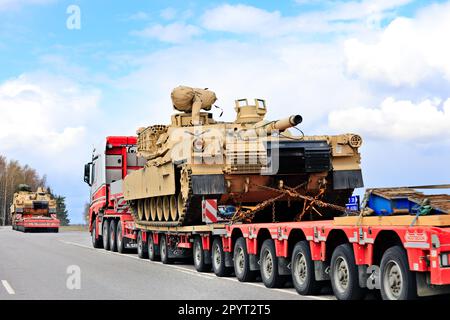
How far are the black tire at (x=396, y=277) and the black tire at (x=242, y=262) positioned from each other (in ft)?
16.4

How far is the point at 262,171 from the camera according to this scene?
17.5 m

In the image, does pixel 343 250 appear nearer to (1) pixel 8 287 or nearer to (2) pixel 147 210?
(1) pixel 8 287

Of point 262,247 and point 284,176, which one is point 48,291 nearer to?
point 262,247

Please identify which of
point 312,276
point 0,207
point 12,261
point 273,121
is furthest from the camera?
point 0,207

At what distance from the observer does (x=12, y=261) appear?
829 inches

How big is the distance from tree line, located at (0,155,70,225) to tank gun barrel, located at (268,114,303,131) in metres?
88.8

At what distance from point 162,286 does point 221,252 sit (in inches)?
98.2

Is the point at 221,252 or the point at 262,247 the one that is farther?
the point at 221,252

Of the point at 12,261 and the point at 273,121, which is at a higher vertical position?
the point at 273,121

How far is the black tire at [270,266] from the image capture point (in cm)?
1362

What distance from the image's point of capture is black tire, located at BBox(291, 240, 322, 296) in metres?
12.3

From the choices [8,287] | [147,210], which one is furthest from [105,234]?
[8,287]

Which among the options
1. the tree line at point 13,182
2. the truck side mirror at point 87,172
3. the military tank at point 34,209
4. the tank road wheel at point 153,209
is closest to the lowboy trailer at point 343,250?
the tank road wheel at point 153,209

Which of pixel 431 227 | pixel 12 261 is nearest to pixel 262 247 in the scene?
pixel 431 227
